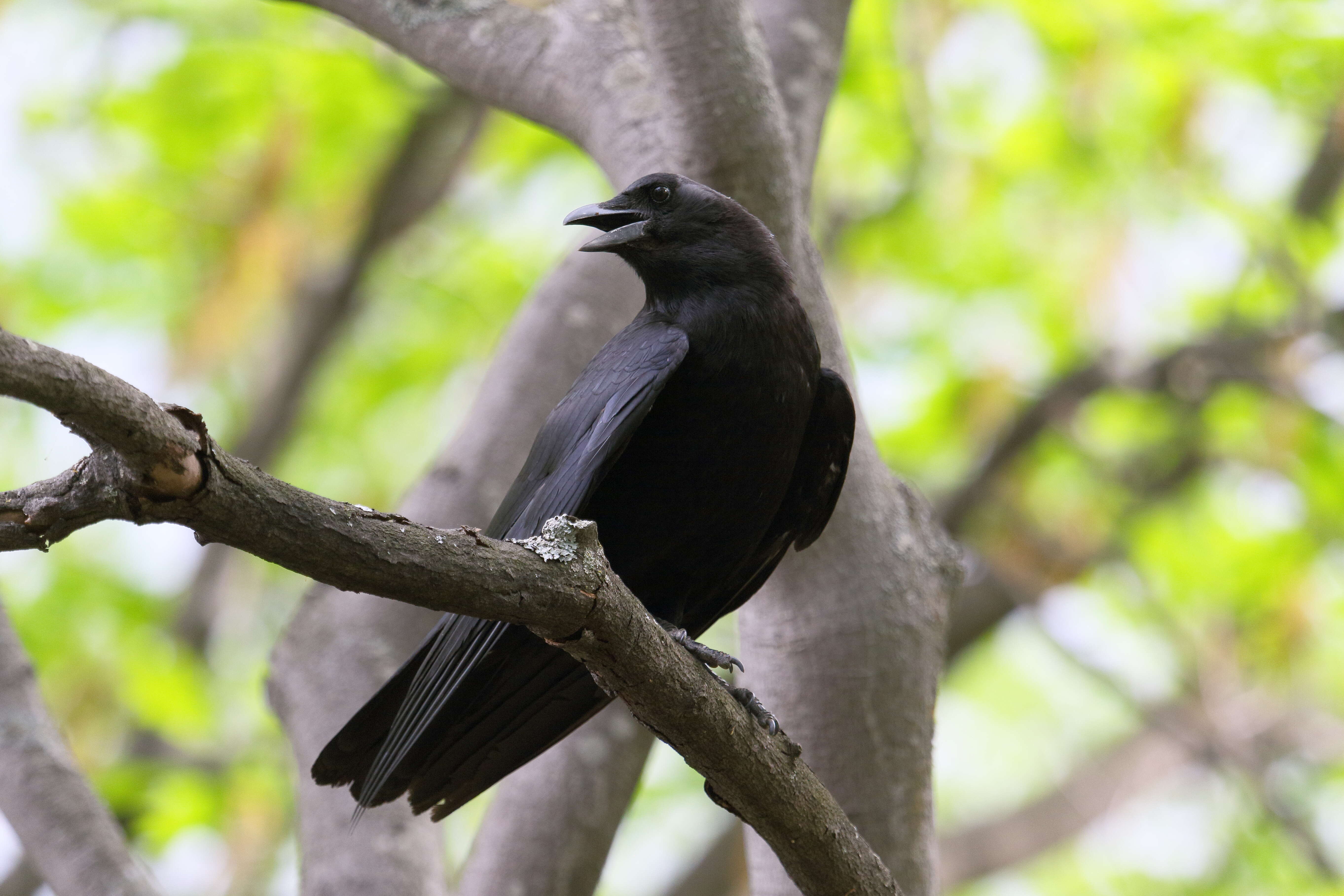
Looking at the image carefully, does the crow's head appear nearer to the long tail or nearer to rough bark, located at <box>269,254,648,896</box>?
rough bark, located at <box>269,254,648,896</box>

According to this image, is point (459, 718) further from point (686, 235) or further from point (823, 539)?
point (686, 235)

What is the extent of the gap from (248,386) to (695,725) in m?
6.30

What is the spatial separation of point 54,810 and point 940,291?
5694mm

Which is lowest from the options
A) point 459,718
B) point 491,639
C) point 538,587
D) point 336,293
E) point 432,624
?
point 336,293

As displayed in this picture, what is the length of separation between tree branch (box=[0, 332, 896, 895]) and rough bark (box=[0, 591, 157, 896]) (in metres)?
A: 1.67

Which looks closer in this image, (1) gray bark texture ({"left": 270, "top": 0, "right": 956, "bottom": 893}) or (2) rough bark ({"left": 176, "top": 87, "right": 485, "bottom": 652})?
(1) gray bark texture ({"left": 270, "top": 0, "right": 956, "bottom": 893})

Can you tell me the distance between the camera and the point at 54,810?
3203 mm

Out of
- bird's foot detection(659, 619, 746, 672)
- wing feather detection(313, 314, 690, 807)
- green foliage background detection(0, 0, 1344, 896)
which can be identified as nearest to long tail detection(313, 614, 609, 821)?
wing feather detection(313, 314, 690, 807)

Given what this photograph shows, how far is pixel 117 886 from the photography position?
310 cm

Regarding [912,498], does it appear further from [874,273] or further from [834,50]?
[874,273]

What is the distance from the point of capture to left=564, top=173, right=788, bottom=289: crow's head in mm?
3131

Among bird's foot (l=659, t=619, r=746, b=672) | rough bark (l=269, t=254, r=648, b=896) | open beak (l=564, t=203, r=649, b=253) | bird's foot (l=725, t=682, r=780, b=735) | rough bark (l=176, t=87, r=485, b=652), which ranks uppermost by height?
open beak (l=564, t=203, r=649, b=253)

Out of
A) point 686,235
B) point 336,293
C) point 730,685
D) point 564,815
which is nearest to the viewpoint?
point 730,685

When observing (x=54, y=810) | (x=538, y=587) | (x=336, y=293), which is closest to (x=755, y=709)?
(x=538, y=587)
